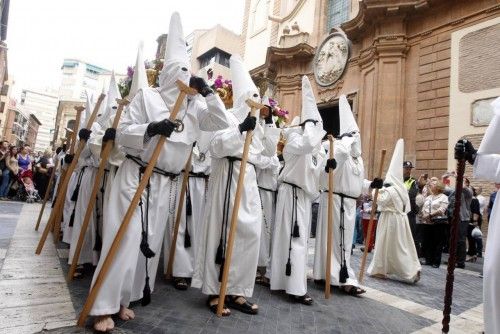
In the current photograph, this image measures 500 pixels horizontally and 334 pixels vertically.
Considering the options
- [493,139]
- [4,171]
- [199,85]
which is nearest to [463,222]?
[493,139]

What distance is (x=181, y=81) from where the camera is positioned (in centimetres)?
311

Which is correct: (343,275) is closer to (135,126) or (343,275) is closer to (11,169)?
(135,126)

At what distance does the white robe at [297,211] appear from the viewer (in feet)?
13.2

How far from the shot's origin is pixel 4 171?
11102 mm

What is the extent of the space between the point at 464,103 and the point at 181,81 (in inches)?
381

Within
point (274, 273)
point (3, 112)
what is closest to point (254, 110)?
point (274, 273)

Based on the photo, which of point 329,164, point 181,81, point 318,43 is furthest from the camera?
point 318,43

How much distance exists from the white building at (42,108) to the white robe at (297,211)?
127 metres

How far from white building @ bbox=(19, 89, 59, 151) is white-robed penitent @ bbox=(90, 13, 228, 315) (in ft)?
416

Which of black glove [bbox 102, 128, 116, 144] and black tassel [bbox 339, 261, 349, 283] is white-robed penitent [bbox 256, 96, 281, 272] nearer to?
black tassel [bbox 339, 261, 349, 283]

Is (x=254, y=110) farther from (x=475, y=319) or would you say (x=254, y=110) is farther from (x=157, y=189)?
(x=475, y=319)

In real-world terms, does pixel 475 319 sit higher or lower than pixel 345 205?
lower

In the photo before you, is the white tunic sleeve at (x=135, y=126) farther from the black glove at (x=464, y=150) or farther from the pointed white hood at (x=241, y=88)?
the black glove at (x=464, y=150)

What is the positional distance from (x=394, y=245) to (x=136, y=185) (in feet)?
15.1
